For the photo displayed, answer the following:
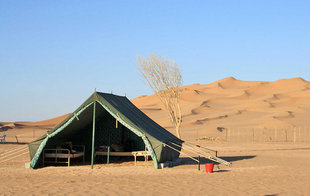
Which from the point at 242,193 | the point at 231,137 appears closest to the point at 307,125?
the point at 231,137

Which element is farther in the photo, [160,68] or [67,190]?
[160,68]

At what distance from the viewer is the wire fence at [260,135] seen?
117 ft

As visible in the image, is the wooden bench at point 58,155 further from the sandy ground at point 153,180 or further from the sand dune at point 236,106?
the sand dune at point 236,106

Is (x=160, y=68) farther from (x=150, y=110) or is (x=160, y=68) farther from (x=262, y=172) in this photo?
(x=150, y=110)

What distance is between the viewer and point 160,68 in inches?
1032

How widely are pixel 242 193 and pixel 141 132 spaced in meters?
4.99

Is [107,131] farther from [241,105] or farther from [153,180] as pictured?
[241,105]

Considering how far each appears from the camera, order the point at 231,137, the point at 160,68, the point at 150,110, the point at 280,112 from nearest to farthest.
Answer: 1. the point at 160,68
2. the point at 231,137
3. the point at 280,112
4. the point at 150,110

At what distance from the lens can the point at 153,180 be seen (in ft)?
39.1

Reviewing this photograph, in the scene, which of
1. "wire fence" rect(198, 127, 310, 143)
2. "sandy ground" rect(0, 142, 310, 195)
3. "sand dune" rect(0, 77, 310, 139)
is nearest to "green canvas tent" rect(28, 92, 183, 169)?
"sandy ground" rect(0, 142, 310, 195)

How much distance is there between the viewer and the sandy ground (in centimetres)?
1030

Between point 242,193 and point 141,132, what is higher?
point 141,132

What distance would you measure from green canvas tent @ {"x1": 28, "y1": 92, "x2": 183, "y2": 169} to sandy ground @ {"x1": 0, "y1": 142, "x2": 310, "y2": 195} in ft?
2.26

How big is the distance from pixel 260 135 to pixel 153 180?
28.5m
